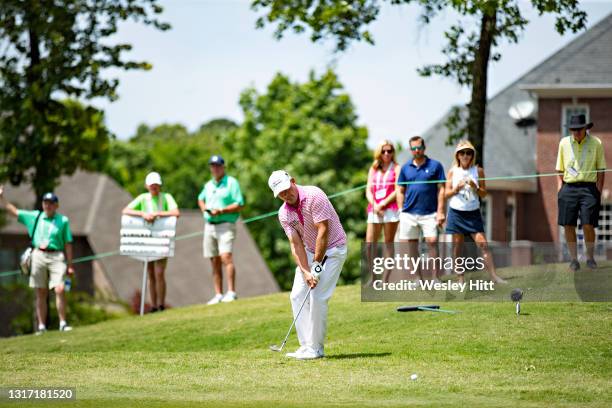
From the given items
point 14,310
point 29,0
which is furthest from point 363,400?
point 14,310

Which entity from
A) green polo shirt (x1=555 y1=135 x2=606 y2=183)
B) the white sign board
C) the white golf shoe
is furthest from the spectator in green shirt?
green polo shirt (x1=555 y1=135 x2=606 y2=183)

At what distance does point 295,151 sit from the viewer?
211ft

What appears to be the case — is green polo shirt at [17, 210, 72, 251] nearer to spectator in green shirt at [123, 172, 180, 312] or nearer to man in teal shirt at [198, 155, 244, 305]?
spectator in green shirt at [123, 172, 180, 312]

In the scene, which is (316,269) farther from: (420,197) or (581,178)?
(581,178)

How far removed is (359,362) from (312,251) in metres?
1.28

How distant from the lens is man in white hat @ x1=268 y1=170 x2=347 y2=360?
11.2 metres

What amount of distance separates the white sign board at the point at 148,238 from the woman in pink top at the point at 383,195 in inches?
162

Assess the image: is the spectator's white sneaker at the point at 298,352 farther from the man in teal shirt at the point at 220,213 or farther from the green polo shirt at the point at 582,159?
the man in teal shirt at the point at 220,213

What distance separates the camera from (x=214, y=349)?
13953 millimetres

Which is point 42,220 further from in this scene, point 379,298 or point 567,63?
point 567,63

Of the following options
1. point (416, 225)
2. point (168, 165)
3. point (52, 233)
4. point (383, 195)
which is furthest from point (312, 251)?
point (168, 165)

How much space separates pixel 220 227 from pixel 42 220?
2844mm

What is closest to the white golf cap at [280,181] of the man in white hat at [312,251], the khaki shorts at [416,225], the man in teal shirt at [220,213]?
the man in white hat at [312,251]

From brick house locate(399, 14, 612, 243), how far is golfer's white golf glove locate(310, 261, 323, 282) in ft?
79.1
